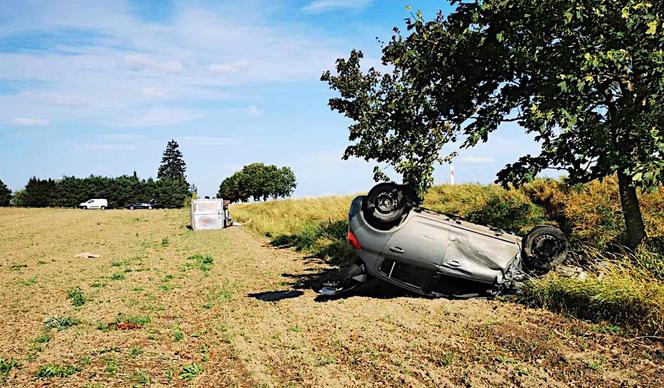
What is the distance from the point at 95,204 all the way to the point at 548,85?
245ft

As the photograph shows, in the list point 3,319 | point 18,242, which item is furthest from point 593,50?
point 18,242

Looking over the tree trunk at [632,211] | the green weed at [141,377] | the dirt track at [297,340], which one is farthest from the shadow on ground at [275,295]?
the tree trunk at [632,211]

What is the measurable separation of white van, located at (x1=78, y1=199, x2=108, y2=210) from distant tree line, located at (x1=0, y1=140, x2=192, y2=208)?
8.47ft

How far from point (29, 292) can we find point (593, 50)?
1135 cm

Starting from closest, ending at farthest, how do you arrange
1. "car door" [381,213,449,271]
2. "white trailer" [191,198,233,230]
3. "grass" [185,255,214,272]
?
1. "car door" [381,213,449,271]
2. "grass" [185,255,214,272]
3. "white trailer" [191,198,233,230]

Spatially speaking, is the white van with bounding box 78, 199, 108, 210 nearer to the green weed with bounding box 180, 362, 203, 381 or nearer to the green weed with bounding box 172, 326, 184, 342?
the green weed with bounding box 172, 326, 184, 342

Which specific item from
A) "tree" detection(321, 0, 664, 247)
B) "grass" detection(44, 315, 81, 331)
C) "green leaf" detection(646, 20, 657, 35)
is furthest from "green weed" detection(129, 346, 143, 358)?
"green leaf" detection(646, 20, 657, 35)

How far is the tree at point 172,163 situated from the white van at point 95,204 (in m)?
62.5

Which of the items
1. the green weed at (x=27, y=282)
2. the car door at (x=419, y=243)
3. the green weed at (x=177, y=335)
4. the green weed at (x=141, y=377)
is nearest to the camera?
the green weed at (x=141, y=377)

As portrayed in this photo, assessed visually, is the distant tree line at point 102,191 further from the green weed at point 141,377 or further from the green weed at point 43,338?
the green weed at point 141,377

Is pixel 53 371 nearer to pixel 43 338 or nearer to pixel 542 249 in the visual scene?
pixel 43 338

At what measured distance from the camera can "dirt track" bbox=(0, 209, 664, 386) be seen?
554 cm

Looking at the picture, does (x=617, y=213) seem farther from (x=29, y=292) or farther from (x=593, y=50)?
(x=29, y=292)

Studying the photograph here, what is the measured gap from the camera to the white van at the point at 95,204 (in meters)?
72.3
